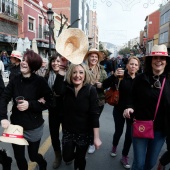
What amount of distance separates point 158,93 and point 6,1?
18.7m

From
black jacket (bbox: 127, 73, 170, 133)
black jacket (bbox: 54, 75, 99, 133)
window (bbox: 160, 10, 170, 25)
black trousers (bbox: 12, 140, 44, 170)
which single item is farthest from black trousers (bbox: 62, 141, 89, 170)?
window (bbox: 160, 10, 170, 25)

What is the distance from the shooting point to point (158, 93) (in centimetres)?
231

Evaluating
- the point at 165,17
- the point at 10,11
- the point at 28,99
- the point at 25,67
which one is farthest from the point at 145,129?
the point at 165,17

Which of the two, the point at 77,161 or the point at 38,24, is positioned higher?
the point at 38,24

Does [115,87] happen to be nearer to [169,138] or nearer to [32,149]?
[169,138]

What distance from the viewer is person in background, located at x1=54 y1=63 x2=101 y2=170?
245 centimetres

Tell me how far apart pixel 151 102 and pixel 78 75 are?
84 centimetres

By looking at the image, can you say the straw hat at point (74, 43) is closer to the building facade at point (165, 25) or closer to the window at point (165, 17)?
the building facade at point (165, 25)

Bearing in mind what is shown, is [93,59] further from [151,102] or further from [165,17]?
[165,17]

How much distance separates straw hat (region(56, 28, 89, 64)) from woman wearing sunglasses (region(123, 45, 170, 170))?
2.34ft

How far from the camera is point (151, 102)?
2.33 metres

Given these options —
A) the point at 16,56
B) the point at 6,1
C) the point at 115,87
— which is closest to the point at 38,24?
the point at 6,1

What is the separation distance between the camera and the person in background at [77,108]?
245 cm

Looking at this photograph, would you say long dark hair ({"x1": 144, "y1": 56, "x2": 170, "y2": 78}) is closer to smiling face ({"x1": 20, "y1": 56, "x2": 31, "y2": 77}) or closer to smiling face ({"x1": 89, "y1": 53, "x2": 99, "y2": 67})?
smiling face ({"x1": 89, "y1": 53, "x2": 99, "y2": 67})
